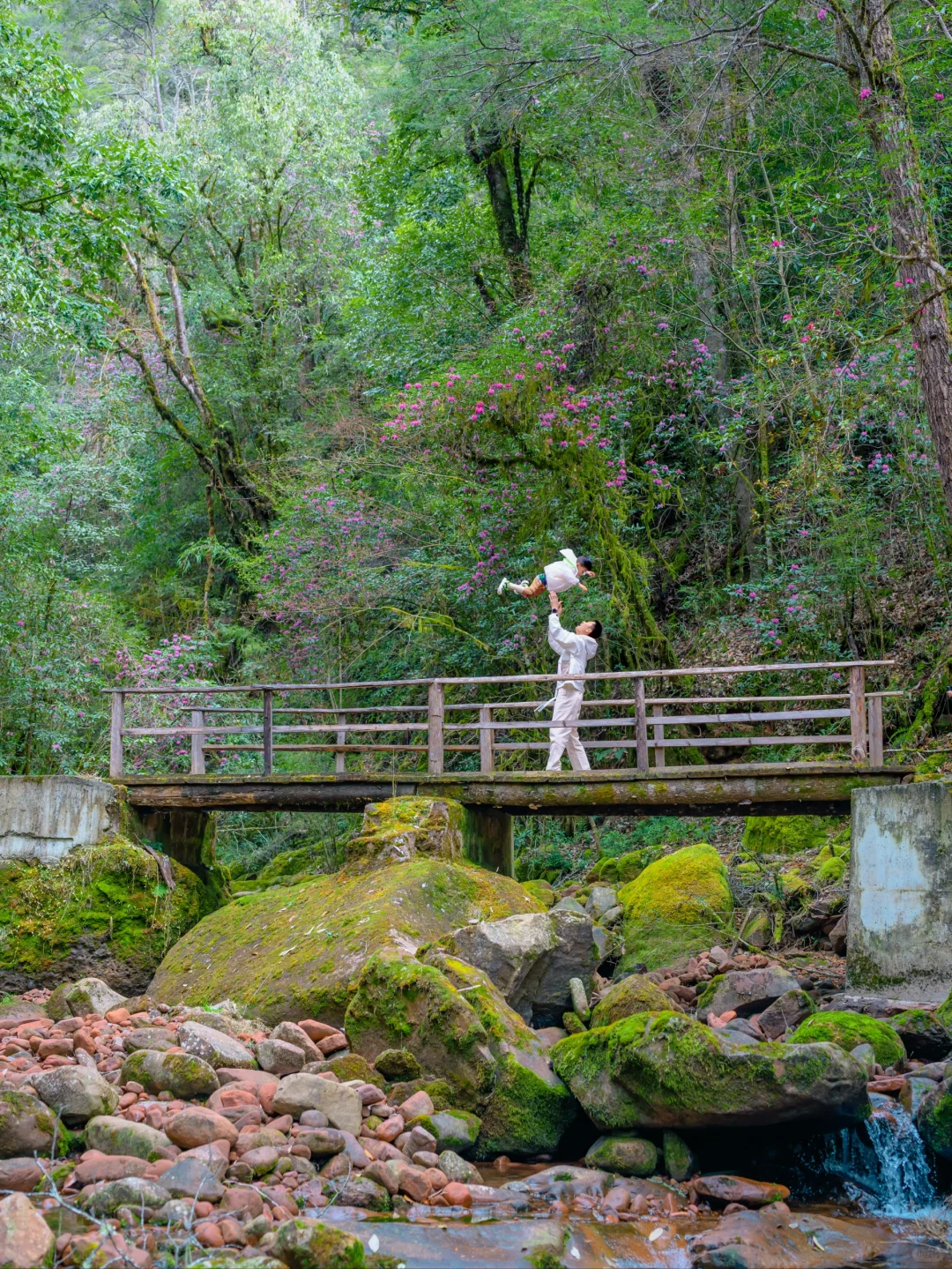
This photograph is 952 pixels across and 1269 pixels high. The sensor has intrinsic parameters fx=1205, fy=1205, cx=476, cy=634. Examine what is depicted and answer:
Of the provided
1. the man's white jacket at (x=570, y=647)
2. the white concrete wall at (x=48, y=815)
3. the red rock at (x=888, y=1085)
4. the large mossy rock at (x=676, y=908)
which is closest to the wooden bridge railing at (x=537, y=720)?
the man's white jacket at (x=570, y=647)

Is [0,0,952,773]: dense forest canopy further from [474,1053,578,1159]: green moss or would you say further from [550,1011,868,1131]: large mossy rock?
[474,1053,578,1159]: green moss

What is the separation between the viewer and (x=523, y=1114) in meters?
7.51

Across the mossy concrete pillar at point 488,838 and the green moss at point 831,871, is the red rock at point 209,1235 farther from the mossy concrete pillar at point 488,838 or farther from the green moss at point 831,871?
the green moss at point 831,871

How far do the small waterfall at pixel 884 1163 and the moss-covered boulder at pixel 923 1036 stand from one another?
1226 millimetres

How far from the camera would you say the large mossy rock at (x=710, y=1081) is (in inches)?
269

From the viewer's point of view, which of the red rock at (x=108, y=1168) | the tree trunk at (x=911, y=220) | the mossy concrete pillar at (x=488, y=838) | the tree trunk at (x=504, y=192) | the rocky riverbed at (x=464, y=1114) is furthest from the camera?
the tree trunk at (x=504, y=192)

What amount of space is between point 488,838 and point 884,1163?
20.1ft

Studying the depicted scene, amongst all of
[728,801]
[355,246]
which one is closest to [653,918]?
[728,801]

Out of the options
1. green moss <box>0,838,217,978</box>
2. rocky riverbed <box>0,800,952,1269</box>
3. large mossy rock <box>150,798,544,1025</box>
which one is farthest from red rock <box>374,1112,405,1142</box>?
green moss <box>0,838,217,978</box>

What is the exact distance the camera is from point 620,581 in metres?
16.2

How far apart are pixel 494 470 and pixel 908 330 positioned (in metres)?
5.72

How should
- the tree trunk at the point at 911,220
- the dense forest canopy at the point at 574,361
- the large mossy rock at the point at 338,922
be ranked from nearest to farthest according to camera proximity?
the large mossy rock at the point at 338,922 < the tree trunk at the point at 911,220 < the dense forest canopy at the point at 574,361

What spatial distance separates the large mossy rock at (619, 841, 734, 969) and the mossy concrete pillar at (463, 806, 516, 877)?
4.91 ft

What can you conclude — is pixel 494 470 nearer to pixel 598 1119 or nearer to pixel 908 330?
pixel 908 330
